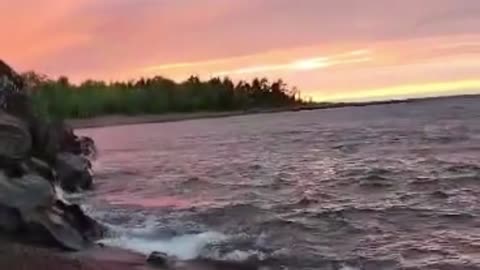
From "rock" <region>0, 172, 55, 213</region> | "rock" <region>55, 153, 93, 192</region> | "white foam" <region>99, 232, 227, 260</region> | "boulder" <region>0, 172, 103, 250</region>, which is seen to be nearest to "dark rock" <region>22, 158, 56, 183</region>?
"rock" <region>0, 172, 55, 213</region>

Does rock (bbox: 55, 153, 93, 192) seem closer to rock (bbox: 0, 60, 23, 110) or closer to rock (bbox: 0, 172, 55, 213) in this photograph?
rock (bbox: 0, 60, 23, 110)

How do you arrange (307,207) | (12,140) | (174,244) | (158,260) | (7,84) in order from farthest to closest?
(307,207)
(7,84)
(12,140)
(174,244)
(158,260)

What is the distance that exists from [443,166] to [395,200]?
8883 mm

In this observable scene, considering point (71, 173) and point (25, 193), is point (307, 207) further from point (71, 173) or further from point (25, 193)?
point (25, 193)

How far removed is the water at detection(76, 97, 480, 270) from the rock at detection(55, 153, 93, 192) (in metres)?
0.65

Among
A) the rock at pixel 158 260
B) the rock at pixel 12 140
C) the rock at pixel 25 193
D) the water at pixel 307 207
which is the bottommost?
the water at pixel 307 207

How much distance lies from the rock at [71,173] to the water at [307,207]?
2.13 ft

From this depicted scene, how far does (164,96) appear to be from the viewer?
139500 millimetres

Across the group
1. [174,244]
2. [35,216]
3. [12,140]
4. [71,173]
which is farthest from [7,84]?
[35,216]

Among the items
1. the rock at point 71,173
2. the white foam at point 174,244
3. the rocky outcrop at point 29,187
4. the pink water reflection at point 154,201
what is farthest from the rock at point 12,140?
the rock at point 71,173

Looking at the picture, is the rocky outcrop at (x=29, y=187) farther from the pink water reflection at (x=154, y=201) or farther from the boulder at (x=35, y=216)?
the pink water reflection at (x=154, y=201)

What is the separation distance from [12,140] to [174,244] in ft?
13.9

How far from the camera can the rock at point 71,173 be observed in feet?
84.3

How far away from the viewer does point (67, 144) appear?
31.2 m
